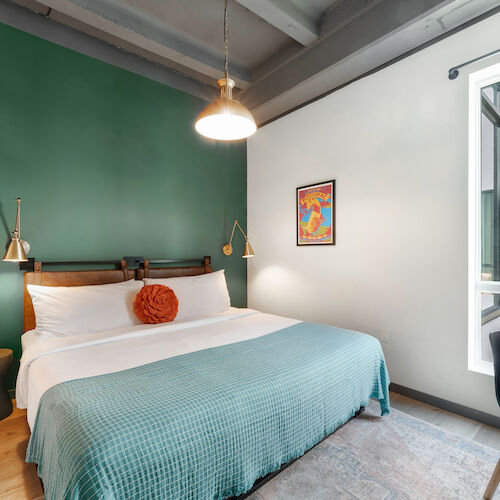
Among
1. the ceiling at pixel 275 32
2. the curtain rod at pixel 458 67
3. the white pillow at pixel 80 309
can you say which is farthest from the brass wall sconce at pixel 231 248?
the curtain rod at pixel 458 67

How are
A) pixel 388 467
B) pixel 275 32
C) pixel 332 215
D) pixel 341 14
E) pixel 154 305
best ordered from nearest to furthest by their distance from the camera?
pixel 388 467 < pixel 154 305 < pixel 341 14 < pixel 275 32 < pixel 332 215

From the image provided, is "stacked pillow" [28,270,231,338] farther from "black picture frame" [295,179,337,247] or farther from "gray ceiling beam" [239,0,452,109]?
"gray ceiling beam" [239,0,452,109]

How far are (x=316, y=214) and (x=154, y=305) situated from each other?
1.83 m

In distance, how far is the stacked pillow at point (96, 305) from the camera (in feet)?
7.13

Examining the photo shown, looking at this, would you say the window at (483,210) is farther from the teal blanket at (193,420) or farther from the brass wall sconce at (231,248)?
the brass wall sconce at (231,248)

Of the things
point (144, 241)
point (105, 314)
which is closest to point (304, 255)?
point (144, 241)

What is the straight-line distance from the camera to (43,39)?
255cm

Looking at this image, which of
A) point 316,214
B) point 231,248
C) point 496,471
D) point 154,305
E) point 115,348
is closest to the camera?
point 496,471

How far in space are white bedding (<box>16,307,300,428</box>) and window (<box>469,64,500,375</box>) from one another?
135cm

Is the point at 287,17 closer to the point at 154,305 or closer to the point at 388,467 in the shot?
the point at 154,305

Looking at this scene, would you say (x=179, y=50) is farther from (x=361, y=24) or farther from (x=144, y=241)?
(x=144, y=241)

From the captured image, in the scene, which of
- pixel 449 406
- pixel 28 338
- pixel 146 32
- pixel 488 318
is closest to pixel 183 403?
pixel 28 338

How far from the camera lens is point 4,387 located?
2133 millimetres

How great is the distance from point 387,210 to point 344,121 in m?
1.00
